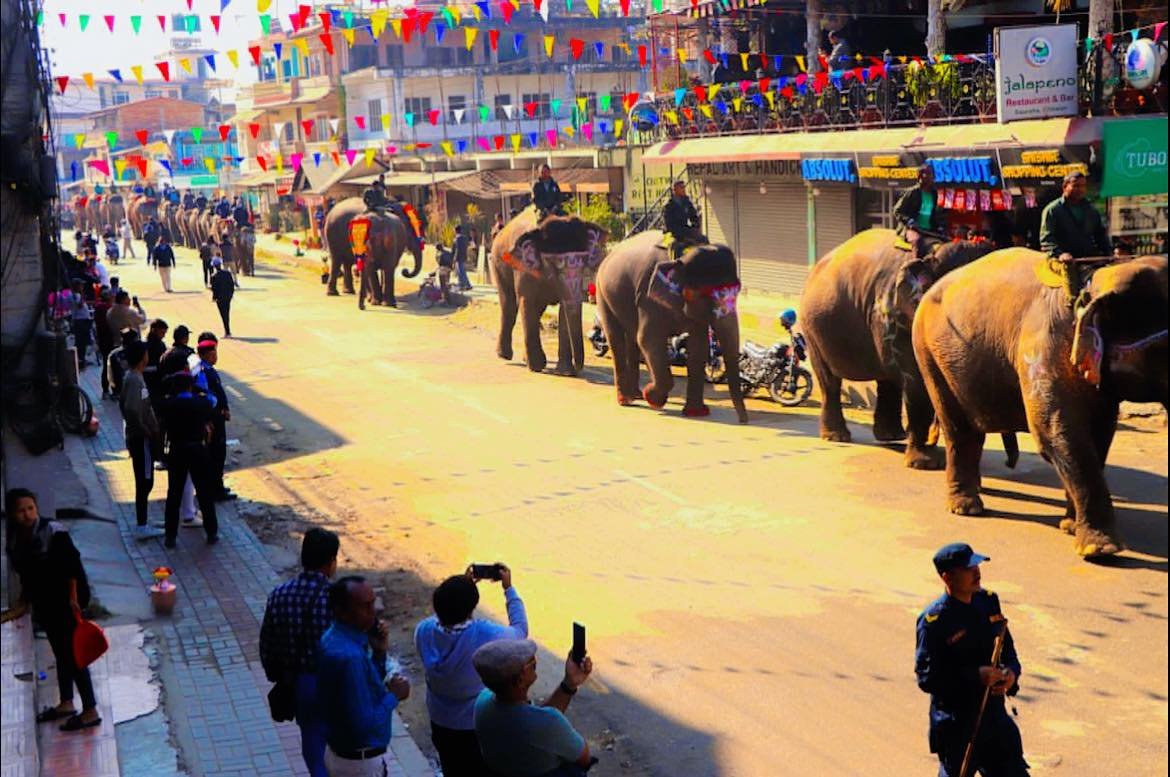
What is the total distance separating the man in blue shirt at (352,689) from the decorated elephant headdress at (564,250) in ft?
47.8

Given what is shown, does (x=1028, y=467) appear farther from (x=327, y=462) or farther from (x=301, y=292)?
(x=301, y=292)

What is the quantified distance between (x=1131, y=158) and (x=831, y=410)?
518 cm

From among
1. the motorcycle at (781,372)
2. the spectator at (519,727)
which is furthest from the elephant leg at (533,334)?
the spectator at (519,727)

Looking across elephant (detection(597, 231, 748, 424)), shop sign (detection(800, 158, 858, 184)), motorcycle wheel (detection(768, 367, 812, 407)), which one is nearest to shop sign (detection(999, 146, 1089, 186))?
shop sign (detection(800, 158, 858, 184))

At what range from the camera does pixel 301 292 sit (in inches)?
1345

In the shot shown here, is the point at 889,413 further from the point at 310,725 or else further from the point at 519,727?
the point at 519,727

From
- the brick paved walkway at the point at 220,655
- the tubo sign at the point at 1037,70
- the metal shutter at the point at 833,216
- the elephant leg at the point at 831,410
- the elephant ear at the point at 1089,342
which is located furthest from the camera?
the metal shutter at the point at 833,216

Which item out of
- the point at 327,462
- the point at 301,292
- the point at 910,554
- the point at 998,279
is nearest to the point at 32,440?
the point at 327,462

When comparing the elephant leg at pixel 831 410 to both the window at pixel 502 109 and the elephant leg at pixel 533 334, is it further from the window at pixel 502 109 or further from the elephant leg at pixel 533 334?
the window at pixel 502 109

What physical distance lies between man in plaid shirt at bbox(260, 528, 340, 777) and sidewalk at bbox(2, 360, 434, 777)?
1.40m

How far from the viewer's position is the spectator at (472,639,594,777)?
4.84 meters

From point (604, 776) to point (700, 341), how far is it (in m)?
9.51

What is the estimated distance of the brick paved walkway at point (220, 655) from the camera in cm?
775

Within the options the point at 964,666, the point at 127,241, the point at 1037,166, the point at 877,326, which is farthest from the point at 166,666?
the point at 127,241
